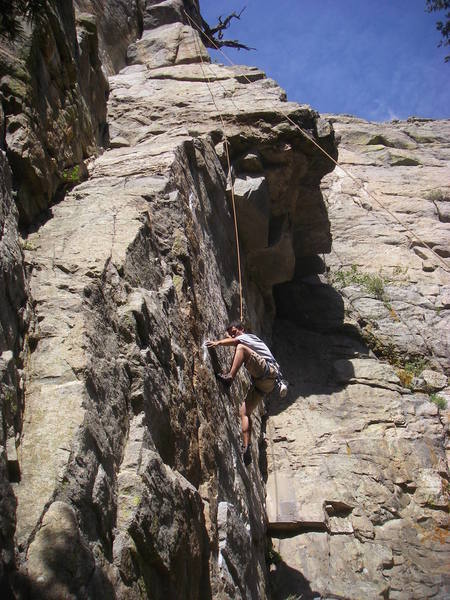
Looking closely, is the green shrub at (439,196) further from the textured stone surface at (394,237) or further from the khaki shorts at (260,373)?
the khaki shorts at (260,373)

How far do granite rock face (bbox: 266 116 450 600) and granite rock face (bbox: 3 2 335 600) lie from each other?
2.91 ft

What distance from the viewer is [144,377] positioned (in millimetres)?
4473

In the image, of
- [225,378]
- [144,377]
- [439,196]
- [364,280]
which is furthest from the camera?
[439,196]

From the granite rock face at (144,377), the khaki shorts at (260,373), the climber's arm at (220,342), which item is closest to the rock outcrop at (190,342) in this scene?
the granite rock face at (144,377)

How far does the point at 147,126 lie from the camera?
9.70 meters

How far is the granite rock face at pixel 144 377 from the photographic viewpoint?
3.28 m

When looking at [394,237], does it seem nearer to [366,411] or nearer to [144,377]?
[366,411]

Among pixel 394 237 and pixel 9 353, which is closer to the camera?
pixel 9 353

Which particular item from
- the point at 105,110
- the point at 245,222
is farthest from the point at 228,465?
the point at 105,110

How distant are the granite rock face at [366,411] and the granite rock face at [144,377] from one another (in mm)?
887

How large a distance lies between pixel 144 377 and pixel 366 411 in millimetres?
6178

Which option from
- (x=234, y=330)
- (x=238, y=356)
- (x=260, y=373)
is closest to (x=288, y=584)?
(x=260, y=373)

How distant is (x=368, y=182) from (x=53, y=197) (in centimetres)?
1240

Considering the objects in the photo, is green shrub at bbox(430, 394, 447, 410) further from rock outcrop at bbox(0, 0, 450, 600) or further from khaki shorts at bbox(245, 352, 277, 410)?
khaki shorts at bbox(245, 352, 277, 410)
